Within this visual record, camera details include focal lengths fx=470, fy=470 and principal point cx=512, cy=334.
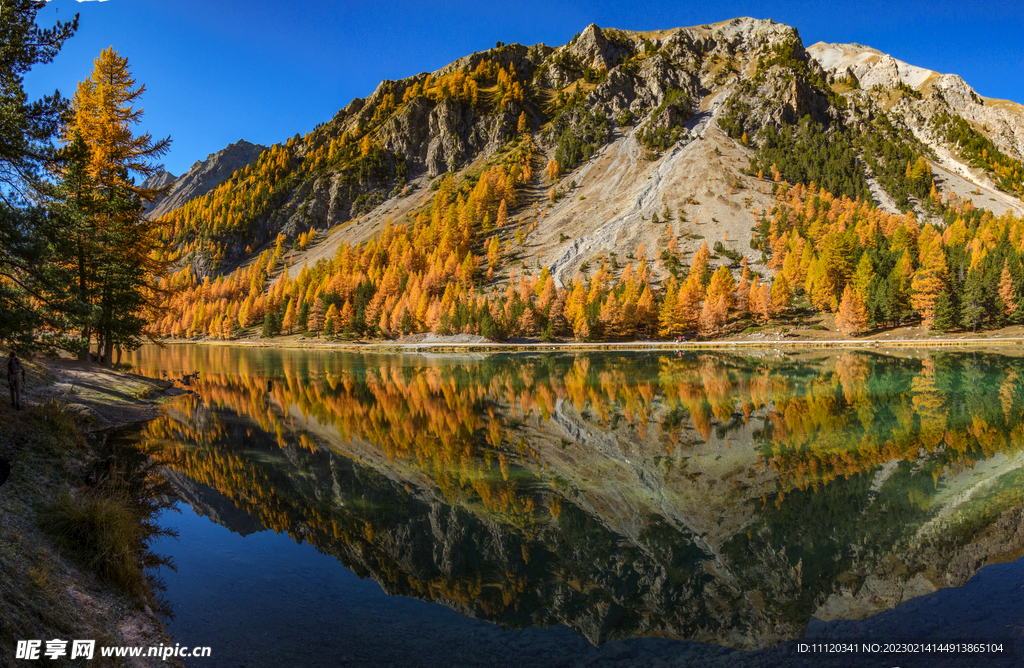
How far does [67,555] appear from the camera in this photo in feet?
26.6

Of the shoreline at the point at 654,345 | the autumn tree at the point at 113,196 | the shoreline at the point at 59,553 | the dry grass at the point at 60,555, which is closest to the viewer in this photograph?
the dry grass at the point at 60,555

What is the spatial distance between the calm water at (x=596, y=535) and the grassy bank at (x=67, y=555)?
97cm

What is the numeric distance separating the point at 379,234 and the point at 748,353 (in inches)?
5949

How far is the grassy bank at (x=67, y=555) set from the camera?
20.1ft

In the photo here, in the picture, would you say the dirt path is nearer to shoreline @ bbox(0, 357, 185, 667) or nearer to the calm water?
the calm water

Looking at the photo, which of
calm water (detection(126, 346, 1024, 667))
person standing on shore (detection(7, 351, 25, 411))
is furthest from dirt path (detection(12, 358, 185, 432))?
person standing on shore (detection(7, 351, 25, 411))

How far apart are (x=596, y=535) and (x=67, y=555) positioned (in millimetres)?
11121

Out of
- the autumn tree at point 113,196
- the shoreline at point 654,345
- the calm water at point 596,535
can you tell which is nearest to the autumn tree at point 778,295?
the shoreline at point 654,345

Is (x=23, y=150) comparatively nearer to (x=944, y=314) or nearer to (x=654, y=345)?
(x=654, y=345)

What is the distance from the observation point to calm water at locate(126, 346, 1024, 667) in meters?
8.62

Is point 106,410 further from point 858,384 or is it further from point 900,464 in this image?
point 858,384

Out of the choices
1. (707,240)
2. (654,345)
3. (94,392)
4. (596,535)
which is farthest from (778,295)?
(94,392)

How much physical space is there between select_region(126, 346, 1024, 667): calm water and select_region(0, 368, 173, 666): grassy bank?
0.97 metres

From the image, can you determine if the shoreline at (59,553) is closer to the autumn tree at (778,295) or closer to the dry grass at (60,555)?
the dry grass at (60,555)
